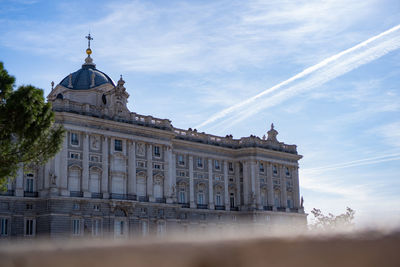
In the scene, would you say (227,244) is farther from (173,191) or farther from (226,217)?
(226,217)

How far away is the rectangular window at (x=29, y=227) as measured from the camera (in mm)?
56688

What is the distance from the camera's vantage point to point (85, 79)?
229ft

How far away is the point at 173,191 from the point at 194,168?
758 centimetres

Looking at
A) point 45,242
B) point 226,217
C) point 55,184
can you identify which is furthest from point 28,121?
point 226,217

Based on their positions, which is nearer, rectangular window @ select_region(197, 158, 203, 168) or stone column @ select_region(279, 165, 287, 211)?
rectangular window @ select_region(197, 158, 203, 168)

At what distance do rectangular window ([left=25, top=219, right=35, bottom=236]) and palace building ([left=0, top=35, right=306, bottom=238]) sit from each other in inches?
4.4

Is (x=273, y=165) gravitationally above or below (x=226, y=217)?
above

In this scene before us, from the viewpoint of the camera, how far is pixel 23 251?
403cm

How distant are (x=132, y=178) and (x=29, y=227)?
13.6 metres

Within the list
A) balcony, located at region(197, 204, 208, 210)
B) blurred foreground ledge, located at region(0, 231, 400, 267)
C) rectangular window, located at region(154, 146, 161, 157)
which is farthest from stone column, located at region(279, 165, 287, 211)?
blurred foreground ledge, located at region(0, 231, 400, 267)

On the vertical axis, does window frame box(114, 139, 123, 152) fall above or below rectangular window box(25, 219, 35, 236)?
above

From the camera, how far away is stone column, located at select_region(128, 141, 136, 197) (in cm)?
6350

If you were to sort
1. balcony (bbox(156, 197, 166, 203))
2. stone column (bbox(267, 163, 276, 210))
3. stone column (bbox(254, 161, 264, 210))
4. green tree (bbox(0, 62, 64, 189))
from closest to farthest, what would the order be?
green tree (bbox(0, 62, 64, 189)) → balcony (bbox(156, 197, 166, 203)) → stone column (bbox(254, 161, 264, 210)) → stone column (bbox(267, 163, 276, 210))

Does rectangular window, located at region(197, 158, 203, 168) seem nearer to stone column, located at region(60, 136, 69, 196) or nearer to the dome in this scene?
the dome
